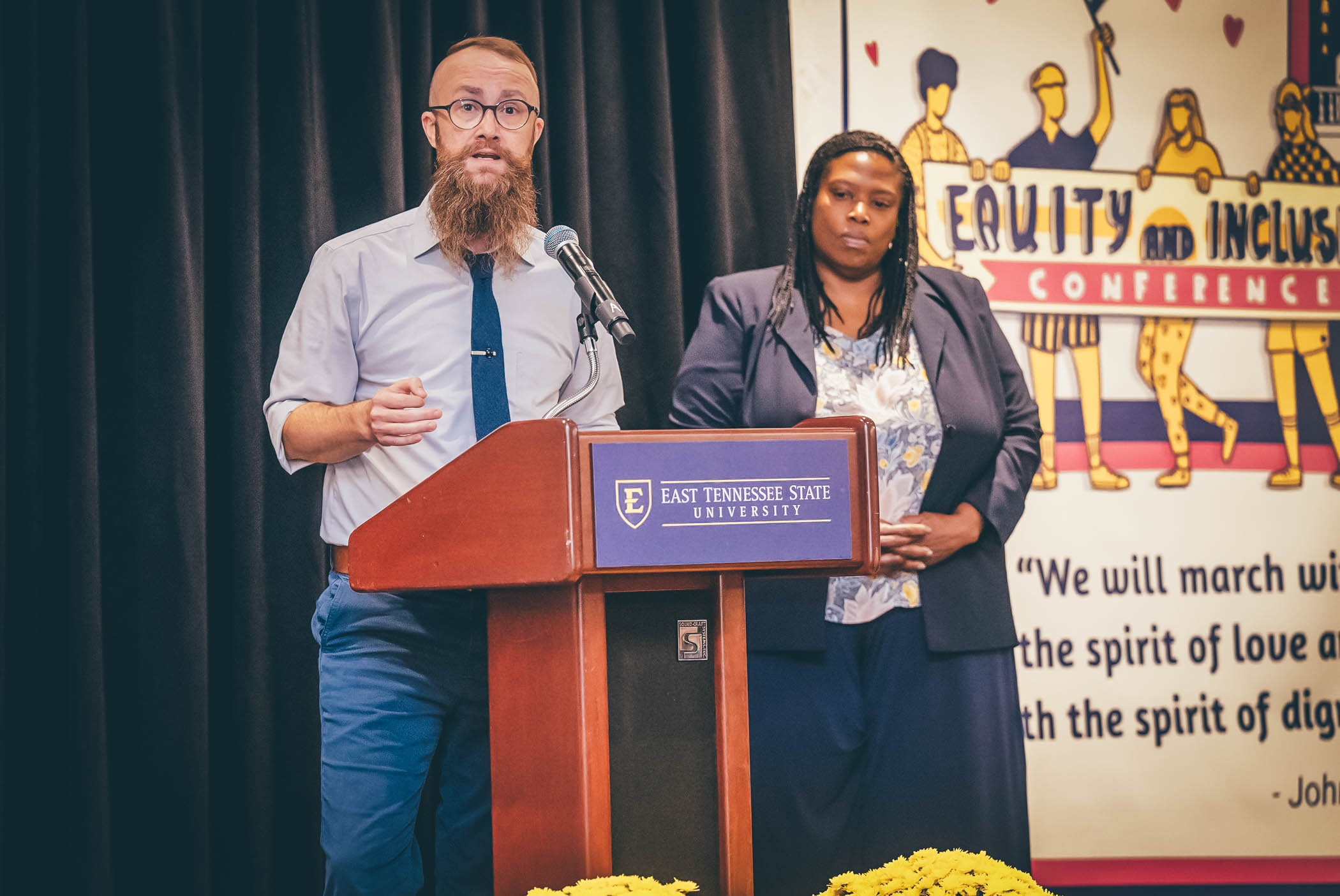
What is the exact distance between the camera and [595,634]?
55.0 inches

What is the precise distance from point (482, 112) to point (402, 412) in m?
0.72

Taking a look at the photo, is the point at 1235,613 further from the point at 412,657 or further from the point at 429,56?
the point at 429,56

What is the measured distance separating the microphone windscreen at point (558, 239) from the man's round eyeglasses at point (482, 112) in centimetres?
52

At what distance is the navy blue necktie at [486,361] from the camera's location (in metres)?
1.88

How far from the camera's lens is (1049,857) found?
2887 millimetres

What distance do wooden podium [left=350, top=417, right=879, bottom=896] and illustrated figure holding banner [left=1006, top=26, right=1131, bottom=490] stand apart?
171 cm

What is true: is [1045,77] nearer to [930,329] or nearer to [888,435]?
[930,329]

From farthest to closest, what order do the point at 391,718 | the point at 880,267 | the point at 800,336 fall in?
1. the point at 880,267
2. the point at 800,336
3. the point at 391,718

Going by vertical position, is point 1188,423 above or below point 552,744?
above

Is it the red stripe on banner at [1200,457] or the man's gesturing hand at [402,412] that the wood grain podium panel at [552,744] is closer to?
the man's gesturing hand at [402,412]

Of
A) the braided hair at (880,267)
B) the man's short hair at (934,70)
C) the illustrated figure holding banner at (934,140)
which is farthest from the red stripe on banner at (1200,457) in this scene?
the man's short hair at (934,70)

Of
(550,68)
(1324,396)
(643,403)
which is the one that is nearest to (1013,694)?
(643,403)

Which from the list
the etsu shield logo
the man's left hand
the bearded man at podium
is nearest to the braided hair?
the man's left hand

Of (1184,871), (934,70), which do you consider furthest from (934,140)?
(1184,871)
